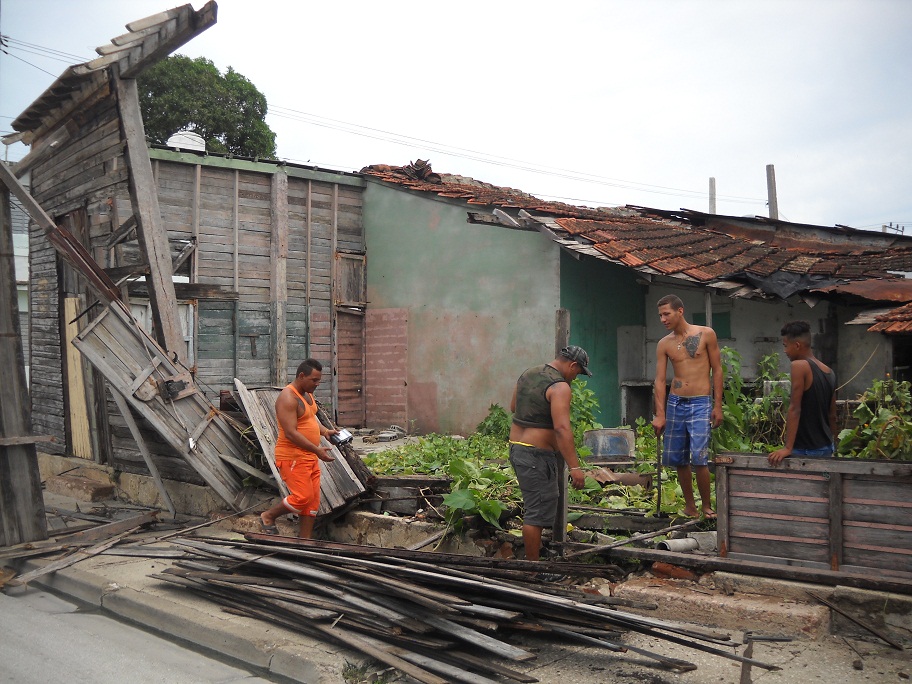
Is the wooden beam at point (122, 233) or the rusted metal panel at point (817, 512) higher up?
the wooden beam at point (122, 233)

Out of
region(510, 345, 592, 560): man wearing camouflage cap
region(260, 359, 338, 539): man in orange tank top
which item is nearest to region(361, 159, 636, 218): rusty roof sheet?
region(260, 359, 338, 539): man in orange tank top

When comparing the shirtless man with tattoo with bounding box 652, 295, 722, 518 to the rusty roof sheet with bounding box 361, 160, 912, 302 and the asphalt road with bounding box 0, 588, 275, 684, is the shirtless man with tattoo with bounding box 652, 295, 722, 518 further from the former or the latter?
the rusty roof sheet with bounding box 361, 160, 912, 302

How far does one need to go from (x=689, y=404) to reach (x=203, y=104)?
2556 cm

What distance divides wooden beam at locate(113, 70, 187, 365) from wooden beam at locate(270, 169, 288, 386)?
524 centimetres

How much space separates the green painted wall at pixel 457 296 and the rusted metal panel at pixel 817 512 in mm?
7101

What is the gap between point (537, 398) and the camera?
6293 mm

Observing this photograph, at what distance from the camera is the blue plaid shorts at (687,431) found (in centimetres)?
663

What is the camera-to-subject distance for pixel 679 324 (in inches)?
274

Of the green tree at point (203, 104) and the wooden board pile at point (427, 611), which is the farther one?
the green tree at point (203, 104)

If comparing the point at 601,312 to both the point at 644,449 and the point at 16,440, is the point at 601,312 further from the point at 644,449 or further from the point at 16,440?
the point at 16,440

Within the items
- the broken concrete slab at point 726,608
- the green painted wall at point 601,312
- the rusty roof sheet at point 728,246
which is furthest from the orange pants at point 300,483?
the green painted wall at point 601,312

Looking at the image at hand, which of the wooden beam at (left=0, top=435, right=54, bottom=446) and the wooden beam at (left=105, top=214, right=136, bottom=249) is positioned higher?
the wooden beam at (left=105, top=214, right=136, bottom=249)

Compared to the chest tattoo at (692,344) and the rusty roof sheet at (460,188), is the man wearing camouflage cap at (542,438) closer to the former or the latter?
the chest tattoo at (692,344)

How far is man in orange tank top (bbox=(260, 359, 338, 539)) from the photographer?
7.48 meters
